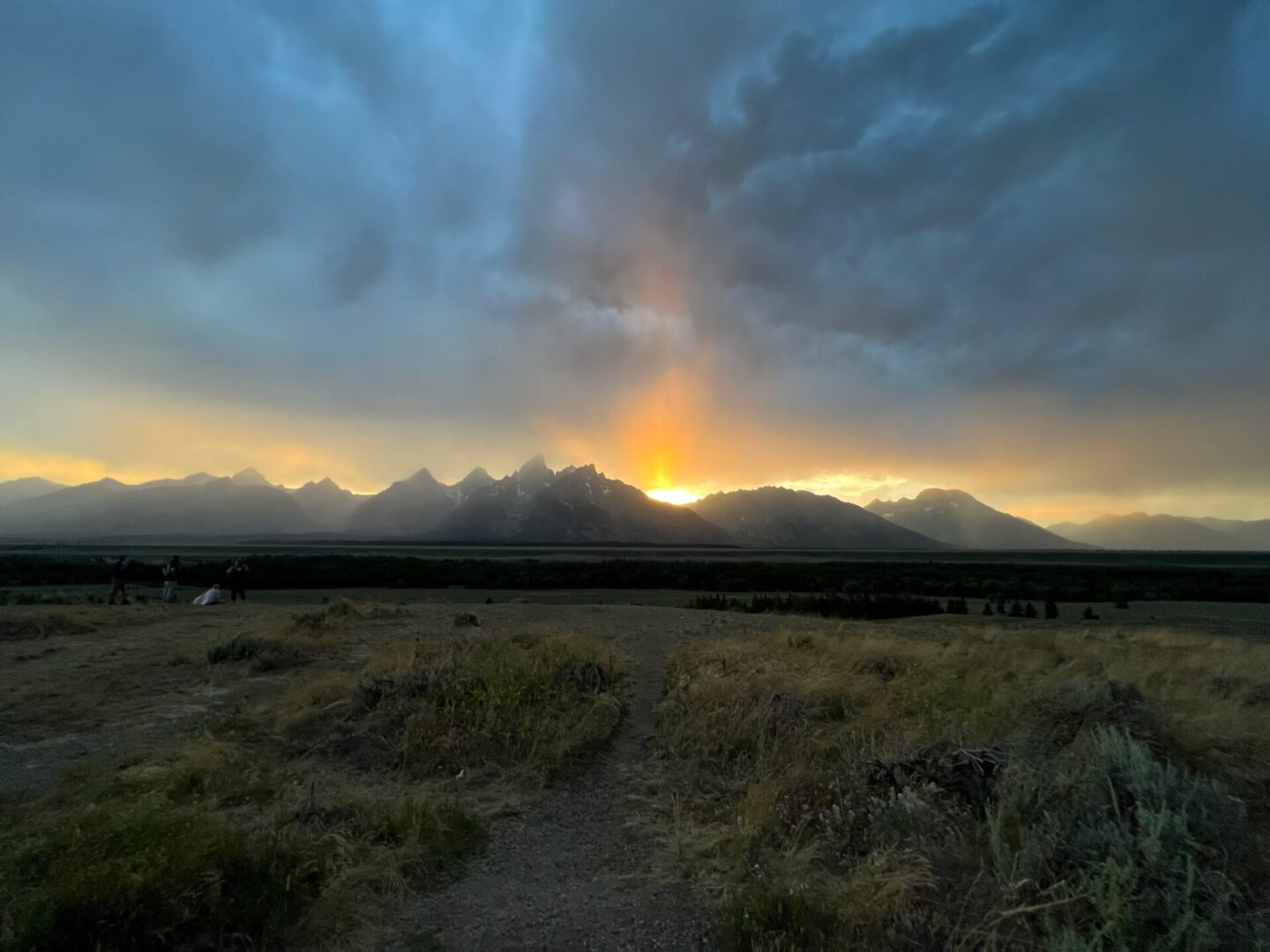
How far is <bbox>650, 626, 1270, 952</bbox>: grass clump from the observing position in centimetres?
395

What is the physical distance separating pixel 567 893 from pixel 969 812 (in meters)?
3.38

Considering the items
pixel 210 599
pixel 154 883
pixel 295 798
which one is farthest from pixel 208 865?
pixel 210 599

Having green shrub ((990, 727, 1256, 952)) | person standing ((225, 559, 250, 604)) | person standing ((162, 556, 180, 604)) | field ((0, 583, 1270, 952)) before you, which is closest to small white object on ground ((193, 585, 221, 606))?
person standing ((162, 556, 180, 604))

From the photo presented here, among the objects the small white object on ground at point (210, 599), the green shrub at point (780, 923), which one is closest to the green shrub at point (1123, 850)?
the green shrub at point (780, 923)

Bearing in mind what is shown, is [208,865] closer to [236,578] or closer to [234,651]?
[234,651]

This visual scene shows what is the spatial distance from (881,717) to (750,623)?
15.2 m

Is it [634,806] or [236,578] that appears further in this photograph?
[236,578]

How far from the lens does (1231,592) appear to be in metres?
45.8

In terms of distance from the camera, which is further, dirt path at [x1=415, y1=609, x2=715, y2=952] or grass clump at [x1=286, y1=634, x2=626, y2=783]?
grass clump at [x1=286, y1=634, x2=626, y2=783]

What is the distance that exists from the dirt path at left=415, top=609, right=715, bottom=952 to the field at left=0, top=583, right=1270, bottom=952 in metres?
0.03

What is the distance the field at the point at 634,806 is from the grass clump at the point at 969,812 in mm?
29

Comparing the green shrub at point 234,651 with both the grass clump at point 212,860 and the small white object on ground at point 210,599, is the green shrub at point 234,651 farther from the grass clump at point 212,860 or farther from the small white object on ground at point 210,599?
the small white object on ground at point 210,599

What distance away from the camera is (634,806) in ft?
23.0

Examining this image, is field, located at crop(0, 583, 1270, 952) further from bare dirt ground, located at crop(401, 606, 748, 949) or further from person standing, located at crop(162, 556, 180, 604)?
person standing, located at crop(162, 556, 180, 604)
